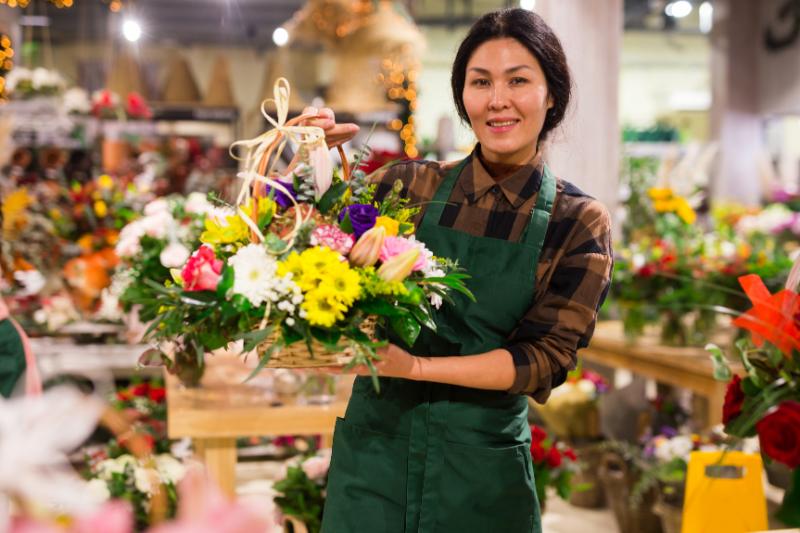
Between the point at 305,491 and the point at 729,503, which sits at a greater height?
the point at 729,503

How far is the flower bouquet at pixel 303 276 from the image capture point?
1602 mm

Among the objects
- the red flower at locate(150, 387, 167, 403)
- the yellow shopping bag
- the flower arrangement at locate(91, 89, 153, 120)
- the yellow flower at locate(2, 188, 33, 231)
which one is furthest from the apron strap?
the flower arrangement at locate(91, 89, 153, 120)

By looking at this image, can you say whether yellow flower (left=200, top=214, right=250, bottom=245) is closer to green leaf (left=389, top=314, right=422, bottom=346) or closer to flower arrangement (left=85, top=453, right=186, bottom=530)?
green leaf (left=389, top=314, right=422, bottom=346)

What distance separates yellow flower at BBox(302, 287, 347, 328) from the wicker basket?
0.19 ft

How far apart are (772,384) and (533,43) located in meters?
0.79

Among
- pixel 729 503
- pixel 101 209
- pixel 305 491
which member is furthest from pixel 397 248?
pixel 101 209

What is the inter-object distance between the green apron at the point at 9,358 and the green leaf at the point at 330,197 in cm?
133

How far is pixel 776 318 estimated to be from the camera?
1.53 meters

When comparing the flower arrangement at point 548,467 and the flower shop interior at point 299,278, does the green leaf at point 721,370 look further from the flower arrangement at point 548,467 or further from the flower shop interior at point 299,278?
the flower arrangement at point 548,467

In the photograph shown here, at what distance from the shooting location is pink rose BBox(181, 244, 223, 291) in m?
1.62

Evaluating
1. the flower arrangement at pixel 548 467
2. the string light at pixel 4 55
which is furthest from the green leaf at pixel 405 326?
the string light at pixel 4 55

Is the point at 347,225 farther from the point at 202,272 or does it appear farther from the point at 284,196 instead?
the point at 202,272

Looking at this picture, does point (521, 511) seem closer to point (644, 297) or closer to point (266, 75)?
point (644, 297)

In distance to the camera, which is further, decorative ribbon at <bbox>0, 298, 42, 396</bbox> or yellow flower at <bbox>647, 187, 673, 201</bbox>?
yellow flower at <bbox>647, 187, 673, 201</bbox>
